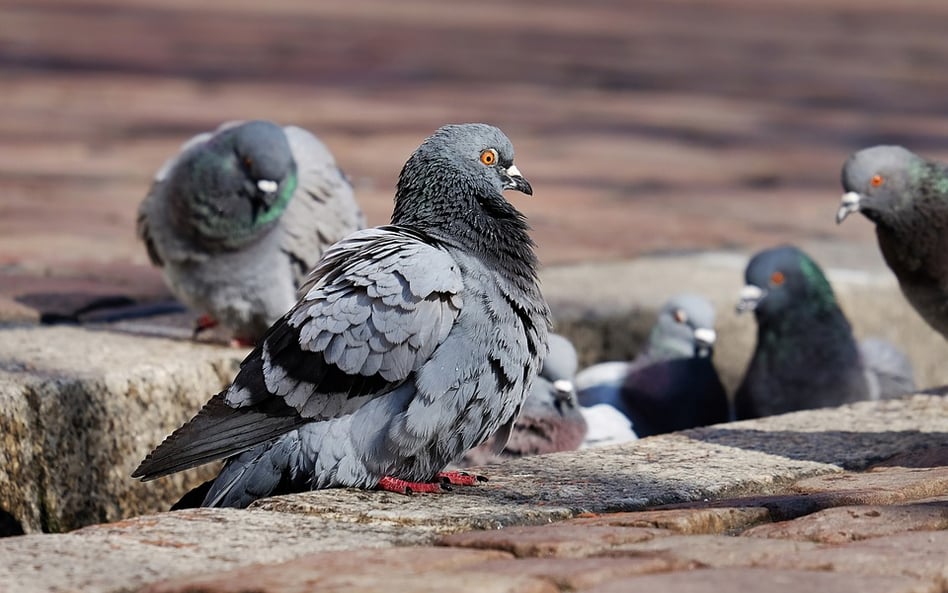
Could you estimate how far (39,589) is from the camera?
2488mm

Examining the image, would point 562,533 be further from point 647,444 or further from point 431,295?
point 647,444

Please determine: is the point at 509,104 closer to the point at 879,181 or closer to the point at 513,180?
the point at 879,181

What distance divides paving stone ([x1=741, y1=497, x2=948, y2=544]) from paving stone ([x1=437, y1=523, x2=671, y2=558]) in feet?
0.72

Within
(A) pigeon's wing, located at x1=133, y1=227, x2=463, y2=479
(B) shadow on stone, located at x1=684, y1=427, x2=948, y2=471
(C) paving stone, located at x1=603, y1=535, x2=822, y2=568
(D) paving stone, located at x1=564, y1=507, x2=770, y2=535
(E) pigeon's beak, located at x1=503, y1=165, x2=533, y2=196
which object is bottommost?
(B) shadow on stone, located at x1=684, y1=427, x2=948, y2=471

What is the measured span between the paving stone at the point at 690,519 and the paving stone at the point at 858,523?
68 millimetres

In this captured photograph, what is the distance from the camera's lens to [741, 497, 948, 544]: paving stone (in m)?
2.87

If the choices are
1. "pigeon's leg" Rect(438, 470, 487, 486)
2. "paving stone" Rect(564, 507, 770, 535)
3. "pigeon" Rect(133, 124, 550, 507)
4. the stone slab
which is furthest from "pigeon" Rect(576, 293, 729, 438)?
"paving stone" Rect(564, 507, 770, 535)

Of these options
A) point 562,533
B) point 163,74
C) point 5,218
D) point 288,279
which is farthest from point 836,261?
point 163,74

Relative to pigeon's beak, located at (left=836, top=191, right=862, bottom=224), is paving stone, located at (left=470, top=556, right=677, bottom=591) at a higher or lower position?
lower

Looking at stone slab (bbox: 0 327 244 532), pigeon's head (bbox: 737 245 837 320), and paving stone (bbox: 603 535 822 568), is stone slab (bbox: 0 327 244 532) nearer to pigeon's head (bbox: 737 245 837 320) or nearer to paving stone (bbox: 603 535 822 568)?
paving stone (bbox: 603 535 822 568)

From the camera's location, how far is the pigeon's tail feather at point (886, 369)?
581 centimetres

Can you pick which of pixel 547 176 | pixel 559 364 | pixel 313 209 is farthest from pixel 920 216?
pixel 547 176

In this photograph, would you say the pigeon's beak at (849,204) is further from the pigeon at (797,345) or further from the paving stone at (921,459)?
the paving stone at (921,459)

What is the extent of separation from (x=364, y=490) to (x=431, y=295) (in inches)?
17.1
